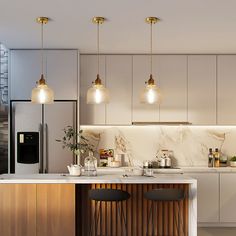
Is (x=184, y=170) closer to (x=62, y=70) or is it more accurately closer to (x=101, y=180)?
(x=101, y=180)

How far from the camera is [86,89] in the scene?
19.0 ft

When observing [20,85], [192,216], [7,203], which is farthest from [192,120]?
[7,203]

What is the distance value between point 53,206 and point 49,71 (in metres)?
2.29

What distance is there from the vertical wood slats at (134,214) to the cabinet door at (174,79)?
6.52 feet

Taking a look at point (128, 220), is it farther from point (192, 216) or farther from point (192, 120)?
point (192, 120)

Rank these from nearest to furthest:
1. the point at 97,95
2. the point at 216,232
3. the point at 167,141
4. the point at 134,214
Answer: the point at 97,95, the point at 134,214, the point at 216,232, the point at 167,141

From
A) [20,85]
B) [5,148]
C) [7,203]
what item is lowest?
[7,203]

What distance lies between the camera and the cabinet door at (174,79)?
5.75m

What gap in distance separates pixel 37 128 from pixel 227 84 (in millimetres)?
3067

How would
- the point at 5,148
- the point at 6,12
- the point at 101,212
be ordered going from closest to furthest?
the point at 6,12 → the point at 101,212 → the point at 5,148

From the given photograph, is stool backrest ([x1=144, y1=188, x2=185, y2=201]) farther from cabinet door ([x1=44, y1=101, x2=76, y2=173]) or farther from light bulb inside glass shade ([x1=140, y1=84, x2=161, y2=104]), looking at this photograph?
cabinet door ([x1=44, y1=101, x2=76, y2=173])

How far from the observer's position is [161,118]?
5.77 metres

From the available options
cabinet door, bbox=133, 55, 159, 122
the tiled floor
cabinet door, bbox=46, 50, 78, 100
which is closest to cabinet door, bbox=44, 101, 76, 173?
cabinet door, bbox=46, 50, 78, 100

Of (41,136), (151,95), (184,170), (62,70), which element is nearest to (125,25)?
(151,95)
